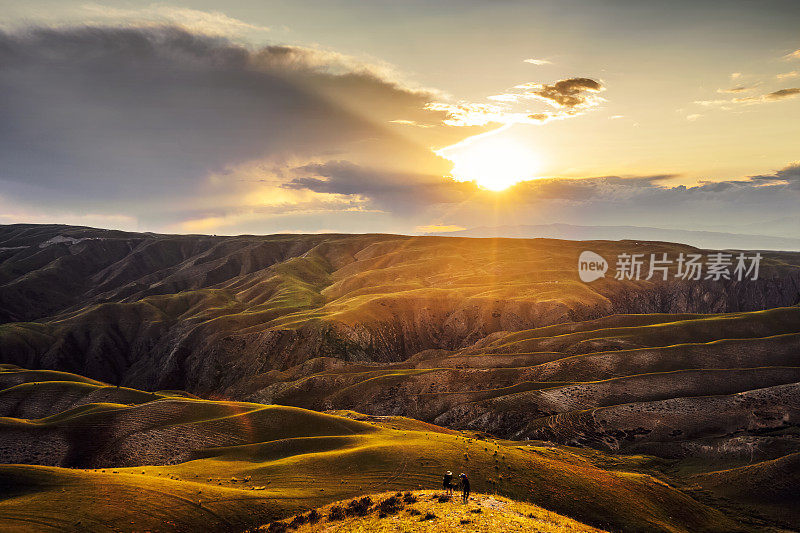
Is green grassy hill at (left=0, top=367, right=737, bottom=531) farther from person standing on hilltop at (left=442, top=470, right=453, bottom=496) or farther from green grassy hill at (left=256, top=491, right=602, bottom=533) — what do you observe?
person standing on hilltop at (left=442, top=470, right=453, bottom=496)

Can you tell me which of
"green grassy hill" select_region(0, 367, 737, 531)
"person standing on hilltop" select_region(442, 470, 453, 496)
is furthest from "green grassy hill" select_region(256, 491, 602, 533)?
"green grassy hill" select_region(0, 367, 737, 531)

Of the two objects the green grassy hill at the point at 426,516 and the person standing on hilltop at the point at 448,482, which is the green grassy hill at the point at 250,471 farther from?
the person standing on hilltop at the point at 448,482

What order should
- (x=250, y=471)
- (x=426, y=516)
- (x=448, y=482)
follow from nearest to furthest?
(x=426, y=516), (x=448, y=482), (x=250, y=471)

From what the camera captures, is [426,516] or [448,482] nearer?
[426,516]

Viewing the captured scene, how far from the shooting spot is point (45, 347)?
566 feet

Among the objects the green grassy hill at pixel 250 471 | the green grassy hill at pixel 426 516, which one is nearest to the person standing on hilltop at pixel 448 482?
the green grassy hill at pixel 426 516

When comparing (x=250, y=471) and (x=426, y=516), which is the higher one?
(x=426, y=516)

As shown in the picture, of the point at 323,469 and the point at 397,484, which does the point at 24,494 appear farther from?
the point at 397,484

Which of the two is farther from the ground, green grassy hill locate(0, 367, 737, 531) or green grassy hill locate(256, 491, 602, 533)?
green grassy hill locate(256, 491, 602, 533)

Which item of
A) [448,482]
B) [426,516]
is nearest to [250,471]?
[448,482]

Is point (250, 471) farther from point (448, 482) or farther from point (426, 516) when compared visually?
point (426, 516)

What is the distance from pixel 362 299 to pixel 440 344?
38.7 m

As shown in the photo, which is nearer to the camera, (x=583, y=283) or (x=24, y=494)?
(x=24, y=494)

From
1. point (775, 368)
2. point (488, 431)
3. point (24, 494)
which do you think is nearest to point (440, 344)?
point (488, 431)
